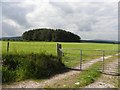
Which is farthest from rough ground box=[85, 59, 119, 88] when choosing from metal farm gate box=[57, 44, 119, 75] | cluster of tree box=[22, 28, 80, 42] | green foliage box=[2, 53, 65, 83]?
cluster of tree box=[22, 28, 80, 42]

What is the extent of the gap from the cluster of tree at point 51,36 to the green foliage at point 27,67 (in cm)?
8191

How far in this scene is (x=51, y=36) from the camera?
99.9 metres

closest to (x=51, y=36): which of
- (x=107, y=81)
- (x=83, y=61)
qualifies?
(x=83, y=61)

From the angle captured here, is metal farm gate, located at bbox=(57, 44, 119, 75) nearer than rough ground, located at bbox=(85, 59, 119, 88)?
No

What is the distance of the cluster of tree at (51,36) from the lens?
98.1 m

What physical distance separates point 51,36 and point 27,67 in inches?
3411

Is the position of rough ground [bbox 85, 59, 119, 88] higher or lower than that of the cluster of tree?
lower

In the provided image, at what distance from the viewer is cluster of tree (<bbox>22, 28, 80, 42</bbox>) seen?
9806cm

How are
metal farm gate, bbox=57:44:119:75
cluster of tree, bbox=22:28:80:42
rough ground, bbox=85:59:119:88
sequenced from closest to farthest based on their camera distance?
1. rough ground, bbox=85:59:119:88
2. metal farm gate, bbox=57:44:119:75
3. cluster of tree, bbox=22:28:80:42

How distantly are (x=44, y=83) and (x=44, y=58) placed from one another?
279 cm

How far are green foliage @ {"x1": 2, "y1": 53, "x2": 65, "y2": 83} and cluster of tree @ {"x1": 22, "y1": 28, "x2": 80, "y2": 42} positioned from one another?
269 feet

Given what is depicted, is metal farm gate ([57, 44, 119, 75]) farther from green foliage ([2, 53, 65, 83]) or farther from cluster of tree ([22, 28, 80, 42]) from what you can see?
cluster of tree ([22, 28, 80, 42])

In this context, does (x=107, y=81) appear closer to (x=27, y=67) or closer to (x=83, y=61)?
(x=27, y=67)

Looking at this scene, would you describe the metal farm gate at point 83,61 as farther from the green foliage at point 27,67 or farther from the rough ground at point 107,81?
the green foliage at point 27,67
